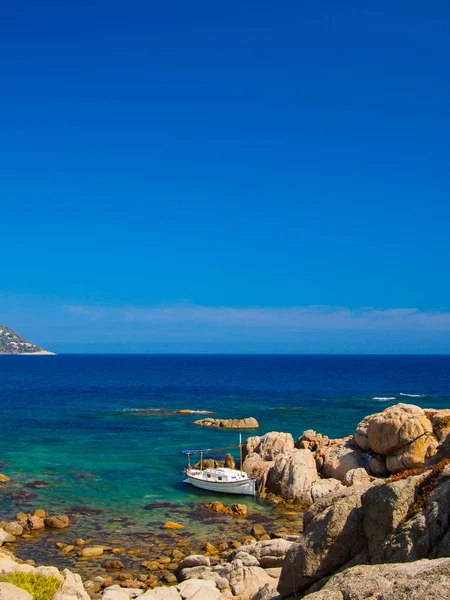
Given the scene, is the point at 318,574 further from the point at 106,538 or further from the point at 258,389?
the point at 258,389

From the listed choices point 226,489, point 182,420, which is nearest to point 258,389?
point 182,420

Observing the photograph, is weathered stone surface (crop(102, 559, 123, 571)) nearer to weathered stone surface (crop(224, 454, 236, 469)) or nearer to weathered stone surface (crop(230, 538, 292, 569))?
weathered stone surface (crop(230, 538, 292, 569))

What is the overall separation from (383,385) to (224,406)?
210 ft

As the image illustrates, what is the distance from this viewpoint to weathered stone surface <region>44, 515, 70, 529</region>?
36344mm

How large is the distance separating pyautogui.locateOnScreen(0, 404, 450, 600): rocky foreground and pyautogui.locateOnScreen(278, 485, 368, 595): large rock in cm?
3

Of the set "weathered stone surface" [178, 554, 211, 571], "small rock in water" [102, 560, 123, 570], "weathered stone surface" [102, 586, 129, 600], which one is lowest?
"small rock in water" [102, 560, 123, 570]

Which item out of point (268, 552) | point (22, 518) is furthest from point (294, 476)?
point (22, 518)

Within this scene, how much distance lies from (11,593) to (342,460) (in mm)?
32131

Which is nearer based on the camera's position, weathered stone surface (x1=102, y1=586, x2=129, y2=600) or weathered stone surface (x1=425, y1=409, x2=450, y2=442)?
weathered stone surface (x1=102, y1=586, x2=129, y2=600)

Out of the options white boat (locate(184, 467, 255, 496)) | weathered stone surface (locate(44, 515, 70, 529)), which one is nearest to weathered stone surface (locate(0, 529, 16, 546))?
weathered stone surface (locate(44, 515, 70, 529))

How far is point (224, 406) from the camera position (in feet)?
339

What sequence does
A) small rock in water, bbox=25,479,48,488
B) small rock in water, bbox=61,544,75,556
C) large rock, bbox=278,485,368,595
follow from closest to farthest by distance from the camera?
large rock, bbox=278,485,368,595
small rock in water, bbox=61,544,75,556
small rock in water, bbox=25,479,48,488

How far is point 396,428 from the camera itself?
4350cm

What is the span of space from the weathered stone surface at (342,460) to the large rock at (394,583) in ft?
117
